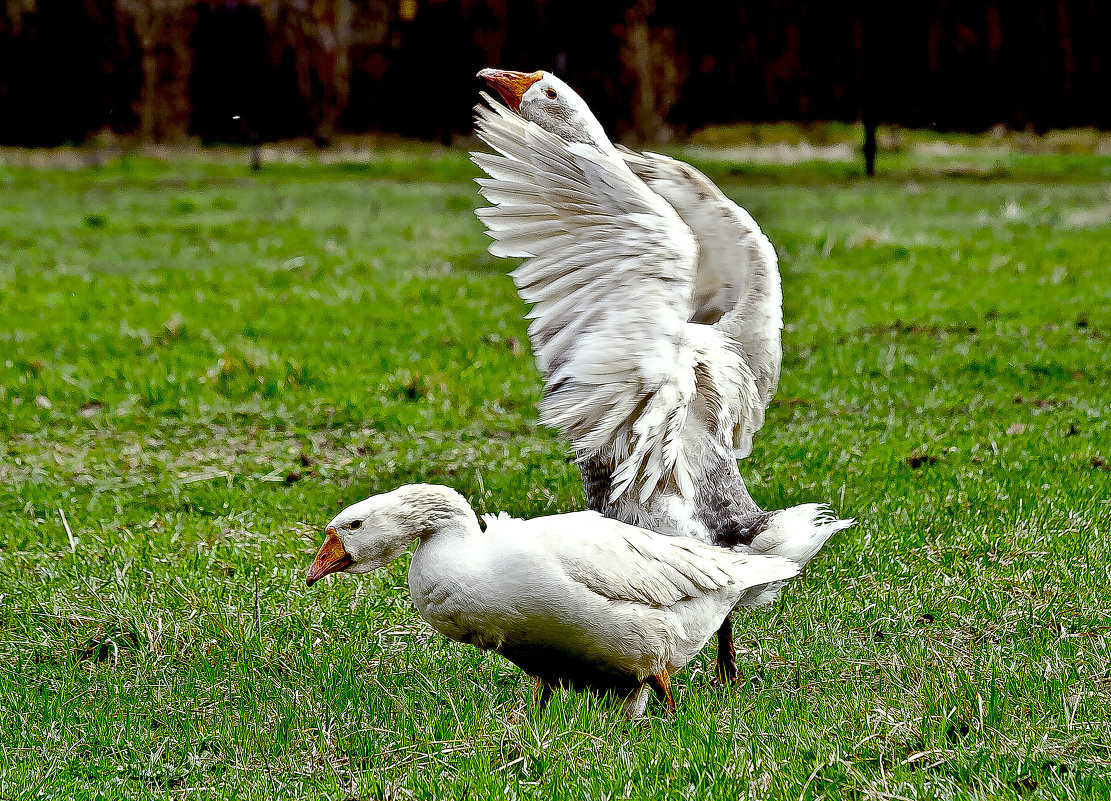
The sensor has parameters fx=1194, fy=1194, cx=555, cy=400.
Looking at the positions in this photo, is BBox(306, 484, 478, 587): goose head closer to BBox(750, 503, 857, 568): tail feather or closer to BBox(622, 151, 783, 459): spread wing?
BBox(750, 503, 857, 568): tail feather

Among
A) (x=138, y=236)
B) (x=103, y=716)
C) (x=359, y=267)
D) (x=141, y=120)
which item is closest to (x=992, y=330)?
(x=359, y=267)

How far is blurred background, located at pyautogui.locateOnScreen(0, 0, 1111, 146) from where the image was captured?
17.5 meters

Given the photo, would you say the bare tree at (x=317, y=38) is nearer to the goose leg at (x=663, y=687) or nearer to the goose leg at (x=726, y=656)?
the goose leg at (x=726, y=656)

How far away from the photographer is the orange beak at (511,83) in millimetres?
3805

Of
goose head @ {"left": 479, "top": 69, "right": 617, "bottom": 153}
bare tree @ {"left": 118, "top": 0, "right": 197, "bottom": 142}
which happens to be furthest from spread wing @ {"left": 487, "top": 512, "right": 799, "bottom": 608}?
bare tree @ {"left": 118, "top": 0, "right": 197, "bottom": 142}

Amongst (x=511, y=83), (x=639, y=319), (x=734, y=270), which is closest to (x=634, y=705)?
(x=639, y=319)

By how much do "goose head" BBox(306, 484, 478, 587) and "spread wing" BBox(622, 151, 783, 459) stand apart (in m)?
1.10

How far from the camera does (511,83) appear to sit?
3.83 metres

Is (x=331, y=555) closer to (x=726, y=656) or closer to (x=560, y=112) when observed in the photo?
(x=726, y=656)

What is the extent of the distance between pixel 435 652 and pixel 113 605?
1127mm

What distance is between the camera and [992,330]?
28.4 feet

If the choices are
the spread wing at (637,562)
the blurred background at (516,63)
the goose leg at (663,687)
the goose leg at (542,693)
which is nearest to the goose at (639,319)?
the spread wing at (637,562)

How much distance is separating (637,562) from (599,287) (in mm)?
788

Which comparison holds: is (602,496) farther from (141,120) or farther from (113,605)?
(141,120)
